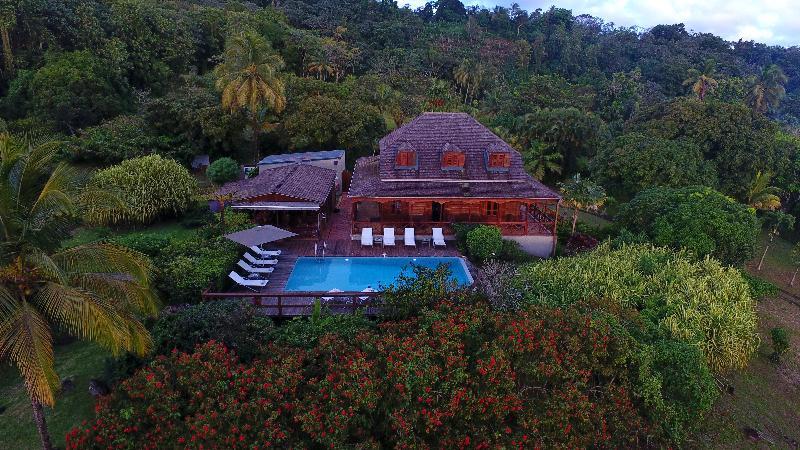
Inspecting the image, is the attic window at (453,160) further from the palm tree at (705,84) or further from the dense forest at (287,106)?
the palm tree at (705,84)

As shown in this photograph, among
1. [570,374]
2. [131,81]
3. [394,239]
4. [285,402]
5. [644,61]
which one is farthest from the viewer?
[644,61]

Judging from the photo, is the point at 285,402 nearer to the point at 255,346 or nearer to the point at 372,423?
the point at 372,423

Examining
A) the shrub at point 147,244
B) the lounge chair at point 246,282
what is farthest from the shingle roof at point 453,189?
the shrub at point 147,244

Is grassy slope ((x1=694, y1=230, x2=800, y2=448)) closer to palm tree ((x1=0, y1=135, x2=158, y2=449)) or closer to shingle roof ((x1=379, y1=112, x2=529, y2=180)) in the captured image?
shingle roof ((x1=379, y1=112, x2=529, y2=180))

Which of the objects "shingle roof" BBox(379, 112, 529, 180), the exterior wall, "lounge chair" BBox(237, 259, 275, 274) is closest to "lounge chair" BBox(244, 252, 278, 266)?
"lounge chair" BBox(237, 259, 275, 274)

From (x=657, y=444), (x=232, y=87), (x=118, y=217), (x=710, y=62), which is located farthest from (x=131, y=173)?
(x=710, y=62)

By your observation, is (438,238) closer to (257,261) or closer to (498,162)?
(498,162)
